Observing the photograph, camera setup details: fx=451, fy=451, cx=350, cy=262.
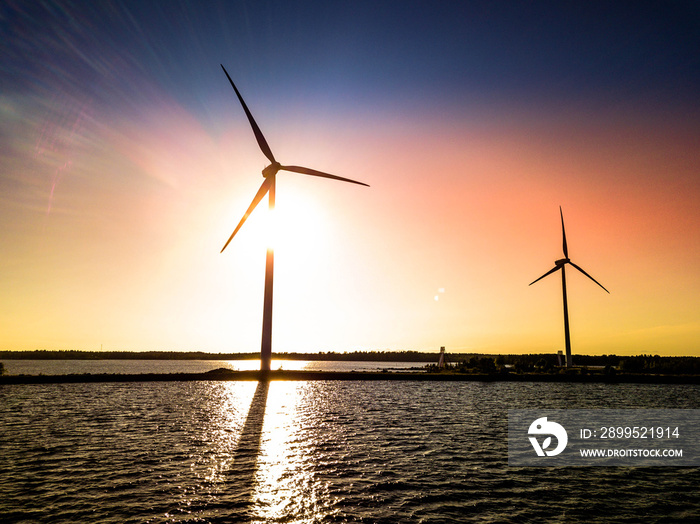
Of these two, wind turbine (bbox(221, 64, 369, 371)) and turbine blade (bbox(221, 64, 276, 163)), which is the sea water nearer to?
wind turbine (bbox(221, 64, 369, 371))

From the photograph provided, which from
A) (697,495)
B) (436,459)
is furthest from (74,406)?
(697,495)

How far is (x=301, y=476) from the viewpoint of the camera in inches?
1002

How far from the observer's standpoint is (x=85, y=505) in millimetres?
20234

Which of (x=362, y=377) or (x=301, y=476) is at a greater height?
(x=301, y=476)

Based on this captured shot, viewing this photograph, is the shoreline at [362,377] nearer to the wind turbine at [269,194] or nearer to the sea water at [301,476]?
the wind turbine at [269,194]

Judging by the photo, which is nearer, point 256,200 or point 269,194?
point 256,200

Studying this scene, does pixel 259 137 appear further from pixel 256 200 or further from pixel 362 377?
pixel 362 377

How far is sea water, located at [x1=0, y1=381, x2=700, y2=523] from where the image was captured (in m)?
19.7
